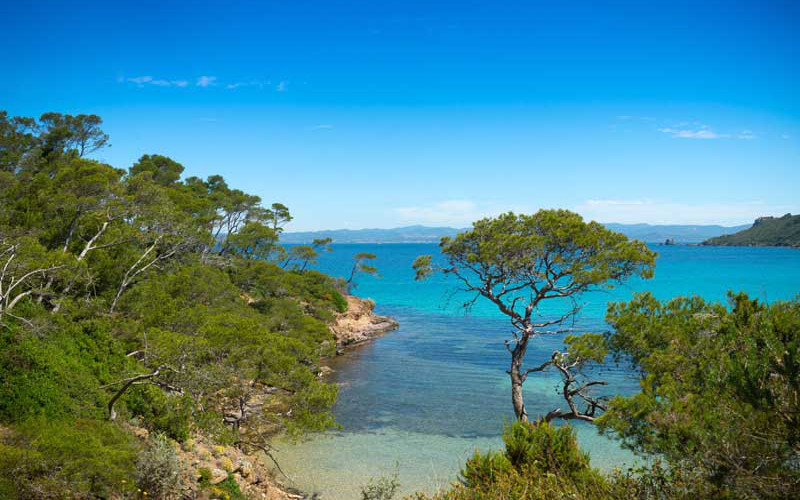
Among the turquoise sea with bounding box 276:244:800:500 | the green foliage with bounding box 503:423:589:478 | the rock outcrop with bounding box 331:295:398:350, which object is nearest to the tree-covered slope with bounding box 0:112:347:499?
the turquoise sea with bounding box 276:244:800:500

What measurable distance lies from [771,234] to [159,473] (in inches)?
8157

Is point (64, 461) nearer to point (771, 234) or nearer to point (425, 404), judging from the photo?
point (425, 404)

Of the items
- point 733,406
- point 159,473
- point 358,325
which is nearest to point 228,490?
point 159,473

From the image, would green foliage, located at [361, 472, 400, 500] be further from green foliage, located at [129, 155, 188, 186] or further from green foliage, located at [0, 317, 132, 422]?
green foliage, located at [129, 155, 188, 186]

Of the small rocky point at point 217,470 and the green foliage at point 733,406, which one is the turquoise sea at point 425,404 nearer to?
the green foliage at point 733,406

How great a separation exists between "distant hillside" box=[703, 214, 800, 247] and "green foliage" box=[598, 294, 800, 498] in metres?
173

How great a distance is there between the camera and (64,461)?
892 centimetres

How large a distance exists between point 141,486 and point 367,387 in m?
17.2

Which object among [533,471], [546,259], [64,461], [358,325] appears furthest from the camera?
[358,325]

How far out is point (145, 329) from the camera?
16.8m

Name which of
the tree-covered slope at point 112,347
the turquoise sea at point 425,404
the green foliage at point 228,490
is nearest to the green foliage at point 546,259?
the turquoise sea at point 425,404

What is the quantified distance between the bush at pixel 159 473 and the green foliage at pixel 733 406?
945cm

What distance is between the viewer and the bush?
33.2 ft

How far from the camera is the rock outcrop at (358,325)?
3806 cm
